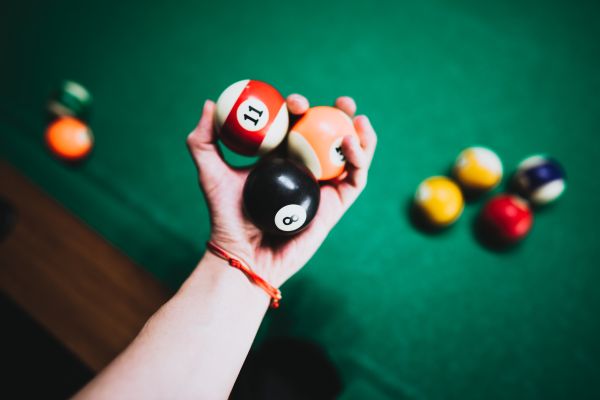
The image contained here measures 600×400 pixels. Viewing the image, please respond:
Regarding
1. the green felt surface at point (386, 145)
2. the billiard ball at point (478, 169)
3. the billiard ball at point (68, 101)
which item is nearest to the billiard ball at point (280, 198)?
the green felt surface at point (386, 145)

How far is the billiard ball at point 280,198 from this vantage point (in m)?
1.36

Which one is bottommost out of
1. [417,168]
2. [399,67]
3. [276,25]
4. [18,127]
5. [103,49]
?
[18,127]

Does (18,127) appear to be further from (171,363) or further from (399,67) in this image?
(399,67)

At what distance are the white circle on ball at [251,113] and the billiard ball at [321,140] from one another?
0.60 feet

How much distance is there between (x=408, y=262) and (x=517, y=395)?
33.7 inches

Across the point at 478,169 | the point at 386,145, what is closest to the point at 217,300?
the point at 386,145

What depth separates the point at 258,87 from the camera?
1567 millimetres

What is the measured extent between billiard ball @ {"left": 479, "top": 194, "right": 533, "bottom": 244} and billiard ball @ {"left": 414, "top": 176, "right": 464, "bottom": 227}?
17cm

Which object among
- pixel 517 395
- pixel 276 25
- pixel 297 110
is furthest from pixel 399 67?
pixel 517 395

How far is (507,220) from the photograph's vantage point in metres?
2.02

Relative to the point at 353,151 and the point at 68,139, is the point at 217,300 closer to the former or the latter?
the point at 353,151

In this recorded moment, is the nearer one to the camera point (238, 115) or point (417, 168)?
point (238, 115)

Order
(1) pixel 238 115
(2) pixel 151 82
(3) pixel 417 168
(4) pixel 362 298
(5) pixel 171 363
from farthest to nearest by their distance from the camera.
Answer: (2) pixel 151 82 → (3) pixel 417 168 → (4) pixel 362 298 → (1) pixel 238 115 → (5) pixel 171 363

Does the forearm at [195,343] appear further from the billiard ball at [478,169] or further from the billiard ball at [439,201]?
the billiard ball at [478,169]
